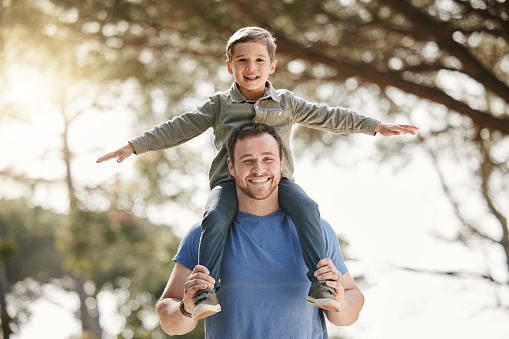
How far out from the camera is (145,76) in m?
8.22

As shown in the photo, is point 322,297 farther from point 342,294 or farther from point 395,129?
point 395,129

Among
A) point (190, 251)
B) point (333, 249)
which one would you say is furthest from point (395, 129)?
point (190, 251)

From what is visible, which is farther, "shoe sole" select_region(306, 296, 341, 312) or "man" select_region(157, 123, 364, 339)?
"man" select_region(157, 123, 364, 339)

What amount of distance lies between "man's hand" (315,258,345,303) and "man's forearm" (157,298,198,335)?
0.57 metres

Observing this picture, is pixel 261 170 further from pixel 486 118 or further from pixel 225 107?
pixel 486 118

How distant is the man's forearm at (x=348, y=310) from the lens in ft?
8.76

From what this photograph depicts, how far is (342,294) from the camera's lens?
8.39 feet

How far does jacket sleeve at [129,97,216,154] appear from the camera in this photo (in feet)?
9.20

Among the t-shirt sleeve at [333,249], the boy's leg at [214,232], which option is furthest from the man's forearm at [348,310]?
the boy's leg at [214,232]

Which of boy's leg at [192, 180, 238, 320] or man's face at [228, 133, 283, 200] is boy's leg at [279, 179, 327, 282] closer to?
man's face at [228, 133, 283, 200]

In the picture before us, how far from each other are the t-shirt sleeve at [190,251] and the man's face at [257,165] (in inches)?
14.0

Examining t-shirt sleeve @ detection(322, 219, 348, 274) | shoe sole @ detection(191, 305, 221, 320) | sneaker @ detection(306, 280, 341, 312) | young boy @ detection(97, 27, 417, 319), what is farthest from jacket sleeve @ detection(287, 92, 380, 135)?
shoe sole @ detection(191, 305, 221, 320)

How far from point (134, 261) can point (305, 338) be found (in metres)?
12.2

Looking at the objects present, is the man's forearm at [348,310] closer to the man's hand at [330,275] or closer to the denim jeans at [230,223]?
the man's hand at [330,275]
